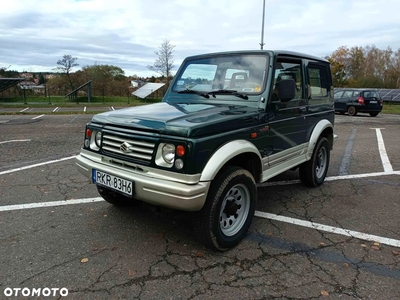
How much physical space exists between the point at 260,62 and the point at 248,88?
14.2 inches

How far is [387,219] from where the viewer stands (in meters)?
A: 3.76

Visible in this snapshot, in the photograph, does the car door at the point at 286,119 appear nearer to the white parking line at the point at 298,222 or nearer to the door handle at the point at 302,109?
the door handle at the point at 302,109

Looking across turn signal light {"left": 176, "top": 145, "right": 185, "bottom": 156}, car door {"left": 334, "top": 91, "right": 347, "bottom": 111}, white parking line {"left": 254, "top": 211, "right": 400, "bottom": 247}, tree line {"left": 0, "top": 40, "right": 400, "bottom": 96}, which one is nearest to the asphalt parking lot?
white parking line {"left": 254, "top": 211, "right": 400, "bottom": 247}

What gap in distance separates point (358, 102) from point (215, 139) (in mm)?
17246

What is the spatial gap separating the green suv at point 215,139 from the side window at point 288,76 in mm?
13

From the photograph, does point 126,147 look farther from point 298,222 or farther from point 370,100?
point 370,100

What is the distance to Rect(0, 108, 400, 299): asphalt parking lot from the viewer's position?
8.11 feet

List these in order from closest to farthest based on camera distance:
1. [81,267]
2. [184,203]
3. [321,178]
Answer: [184,203] < [81,267] < [321,178]

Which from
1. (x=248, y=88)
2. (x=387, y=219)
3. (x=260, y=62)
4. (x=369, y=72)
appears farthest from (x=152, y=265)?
(x=369, y=72)

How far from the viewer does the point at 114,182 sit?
2.93 m

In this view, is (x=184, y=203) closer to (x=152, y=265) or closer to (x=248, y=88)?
(x=152, y=265)

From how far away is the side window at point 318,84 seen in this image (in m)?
4.38

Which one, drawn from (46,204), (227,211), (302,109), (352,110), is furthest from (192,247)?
(352,110)

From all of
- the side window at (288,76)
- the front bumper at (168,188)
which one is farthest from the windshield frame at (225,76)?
the front bumper at (168,188)
